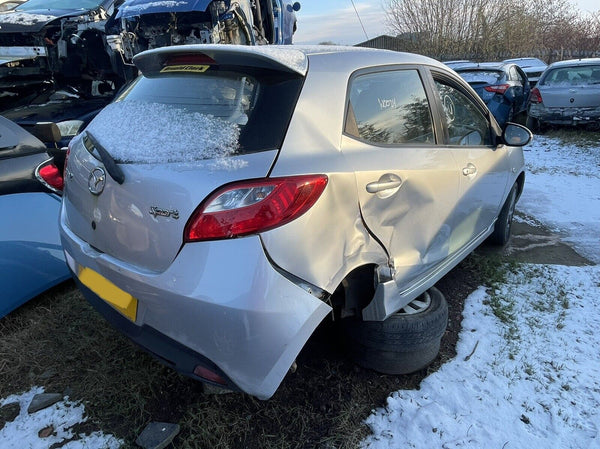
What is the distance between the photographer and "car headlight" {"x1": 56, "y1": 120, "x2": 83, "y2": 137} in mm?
4777

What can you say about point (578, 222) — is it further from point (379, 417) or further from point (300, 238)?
point (300, 238)

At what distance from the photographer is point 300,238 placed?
159 centimetres

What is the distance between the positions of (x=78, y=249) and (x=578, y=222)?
475 centimetres

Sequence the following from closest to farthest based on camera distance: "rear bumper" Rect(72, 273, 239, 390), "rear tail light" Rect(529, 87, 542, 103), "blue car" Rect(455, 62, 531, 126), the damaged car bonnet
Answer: "rear bumper" Rect(72, 273, 239, 390) → the damaged car bonnet → "blue car" Rect(455, 62, 531, 126) → "rear tail light" Rect(529, 87, 542, 103)

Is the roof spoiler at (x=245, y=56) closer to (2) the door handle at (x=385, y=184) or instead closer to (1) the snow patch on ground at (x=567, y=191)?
(2) the door handle at (x=385, y=184)

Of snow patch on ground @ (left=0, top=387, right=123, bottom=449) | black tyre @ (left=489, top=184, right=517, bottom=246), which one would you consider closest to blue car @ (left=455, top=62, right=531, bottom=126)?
black tyre @ (left=489, top=184, right=517, bottom=246)

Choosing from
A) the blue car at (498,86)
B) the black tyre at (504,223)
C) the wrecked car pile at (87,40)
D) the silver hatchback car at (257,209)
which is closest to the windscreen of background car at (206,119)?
the silver hatchback car at (257,209)

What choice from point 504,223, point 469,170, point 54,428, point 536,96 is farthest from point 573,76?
point 54,428

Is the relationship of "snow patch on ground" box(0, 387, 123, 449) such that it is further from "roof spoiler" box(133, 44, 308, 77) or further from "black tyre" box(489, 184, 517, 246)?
"black tyre" box(489, 184, 517, 246)

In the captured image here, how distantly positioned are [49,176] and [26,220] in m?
0.34

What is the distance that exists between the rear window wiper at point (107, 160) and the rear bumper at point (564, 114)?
942 centimetres

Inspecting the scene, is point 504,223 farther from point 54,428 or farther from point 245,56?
point 54,428

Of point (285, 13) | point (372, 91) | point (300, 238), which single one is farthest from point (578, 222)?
point (285, 13)

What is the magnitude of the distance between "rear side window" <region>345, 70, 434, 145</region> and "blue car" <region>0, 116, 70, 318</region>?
2.00 meters
